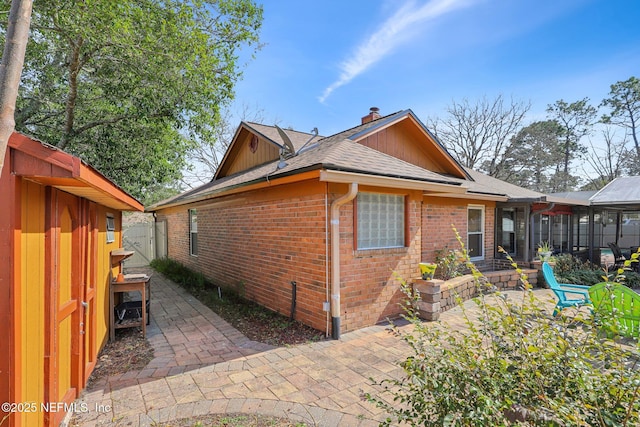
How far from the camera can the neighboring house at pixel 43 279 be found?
6.60 ft

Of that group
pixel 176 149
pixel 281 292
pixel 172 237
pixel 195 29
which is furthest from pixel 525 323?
pixel 172 237

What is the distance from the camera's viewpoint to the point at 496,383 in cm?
192

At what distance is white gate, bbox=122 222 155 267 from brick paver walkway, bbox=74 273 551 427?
12282 mm

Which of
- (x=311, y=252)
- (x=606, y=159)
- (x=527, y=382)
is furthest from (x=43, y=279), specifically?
(x=606, y=159)

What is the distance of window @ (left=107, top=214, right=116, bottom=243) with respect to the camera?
19.3ft

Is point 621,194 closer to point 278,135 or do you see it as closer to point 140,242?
point 278,135

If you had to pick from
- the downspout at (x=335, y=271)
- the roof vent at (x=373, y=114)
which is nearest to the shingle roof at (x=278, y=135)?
the roof vent at (x=373, y=114)

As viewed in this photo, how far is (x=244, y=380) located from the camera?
3.92 metres

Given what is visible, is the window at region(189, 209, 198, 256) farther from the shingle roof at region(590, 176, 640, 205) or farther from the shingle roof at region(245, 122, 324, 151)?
the shingle roof at region(590, 176, 640, 205)

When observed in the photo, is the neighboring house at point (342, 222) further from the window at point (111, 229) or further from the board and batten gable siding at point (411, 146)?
the window at point (111, 229)

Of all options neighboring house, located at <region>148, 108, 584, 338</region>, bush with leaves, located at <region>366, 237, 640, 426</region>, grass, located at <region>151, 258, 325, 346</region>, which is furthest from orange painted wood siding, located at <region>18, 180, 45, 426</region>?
neighboring house, located at <region>148, 108, 584, 338</region>

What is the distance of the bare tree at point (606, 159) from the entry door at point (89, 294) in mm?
39344

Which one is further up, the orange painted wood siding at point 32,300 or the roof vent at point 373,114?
the roof vent at point 373,114

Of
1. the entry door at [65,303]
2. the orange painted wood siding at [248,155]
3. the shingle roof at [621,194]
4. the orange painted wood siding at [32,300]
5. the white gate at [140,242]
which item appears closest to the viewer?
the orange painted wood siding at [32,300]
